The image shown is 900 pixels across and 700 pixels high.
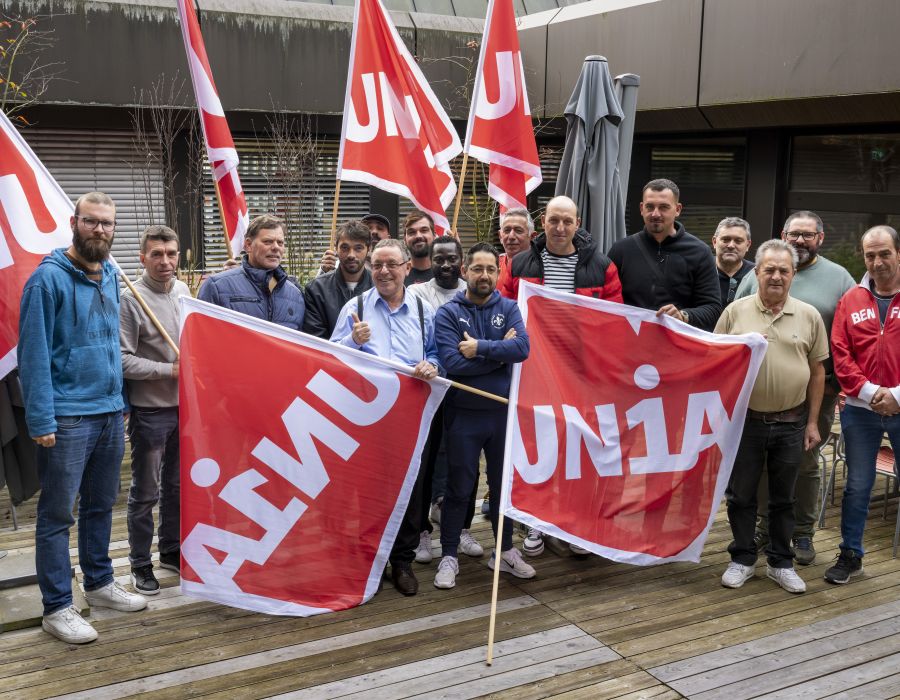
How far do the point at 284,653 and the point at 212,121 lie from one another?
12.1ft

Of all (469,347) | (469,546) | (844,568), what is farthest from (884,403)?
(469,546)

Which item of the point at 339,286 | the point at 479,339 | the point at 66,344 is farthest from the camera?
the point at 339,286

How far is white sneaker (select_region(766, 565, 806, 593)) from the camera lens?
5.61m

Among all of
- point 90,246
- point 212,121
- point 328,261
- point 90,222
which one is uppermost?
point 212,121

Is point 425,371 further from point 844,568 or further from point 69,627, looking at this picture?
point 844,568

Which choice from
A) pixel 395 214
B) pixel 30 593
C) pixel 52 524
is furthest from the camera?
pixel 395 214

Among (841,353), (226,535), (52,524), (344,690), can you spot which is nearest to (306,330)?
(226,535)

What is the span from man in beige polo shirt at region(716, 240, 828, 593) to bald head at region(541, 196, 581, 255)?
40.4 inches

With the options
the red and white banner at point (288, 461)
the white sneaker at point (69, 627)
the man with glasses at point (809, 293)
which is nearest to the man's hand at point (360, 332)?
the red and white banner at point (288, 461)

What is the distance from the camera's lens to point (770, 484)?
18.8 feet

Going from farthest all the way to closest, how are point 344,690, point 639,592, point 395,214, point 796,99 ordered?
point 395,214 < point 796,99 < point 639,592 < point 344,690

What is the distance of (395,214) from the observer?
15102 millimetres

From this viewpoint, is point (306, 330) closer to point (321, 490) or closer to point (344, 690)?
point (321, 490)

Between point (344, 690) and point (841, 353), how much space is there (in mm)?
3400
